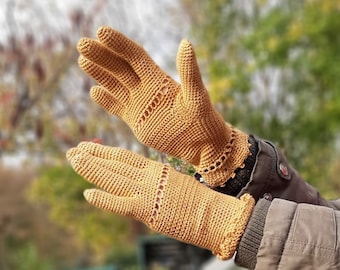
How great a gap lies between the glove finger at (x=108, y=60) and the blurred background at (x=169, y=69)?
202cm

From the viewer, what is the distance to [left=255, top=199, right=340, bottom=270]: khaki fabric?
953 millimetres

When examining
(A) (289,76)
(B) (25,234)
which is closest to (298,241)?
(A) (289,76)

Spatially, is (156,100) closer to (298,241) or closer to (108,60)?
(108,60)

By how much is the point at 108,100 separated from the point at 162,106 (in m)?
0.13

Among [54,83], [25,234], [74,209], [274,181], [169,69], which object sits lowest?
[25,234]

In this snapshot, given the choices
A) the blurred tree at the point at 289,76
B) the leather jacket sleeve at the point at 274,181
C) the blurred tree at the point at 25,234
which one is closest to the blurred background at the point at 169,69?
the blurred tree at the point at 289,76

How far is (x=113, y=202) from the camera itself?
1048 millimetres

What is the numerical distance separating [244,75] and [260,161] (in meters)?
3.97

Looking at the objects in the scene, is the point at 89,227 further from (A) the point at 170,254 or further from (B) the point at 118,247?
(A) the point at 170,254

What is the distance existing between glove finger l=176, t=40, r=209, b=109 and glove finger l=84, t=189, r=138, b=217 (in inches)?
8.5

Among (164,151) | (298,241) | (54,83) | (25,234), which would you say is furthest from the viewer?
(25,234)

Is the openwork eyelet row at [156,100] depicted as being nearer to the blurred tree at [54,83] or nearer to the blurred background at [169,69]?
the blurred background at [169,69]

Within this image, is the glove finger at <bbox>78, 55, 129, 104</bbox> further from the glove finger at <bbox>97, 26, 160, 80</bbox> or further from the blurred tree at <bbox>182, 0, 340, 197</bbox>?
the blurred tree at <bbox>182, 0, 340, 197</bbox>

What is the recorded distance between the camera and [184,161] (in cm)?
122
